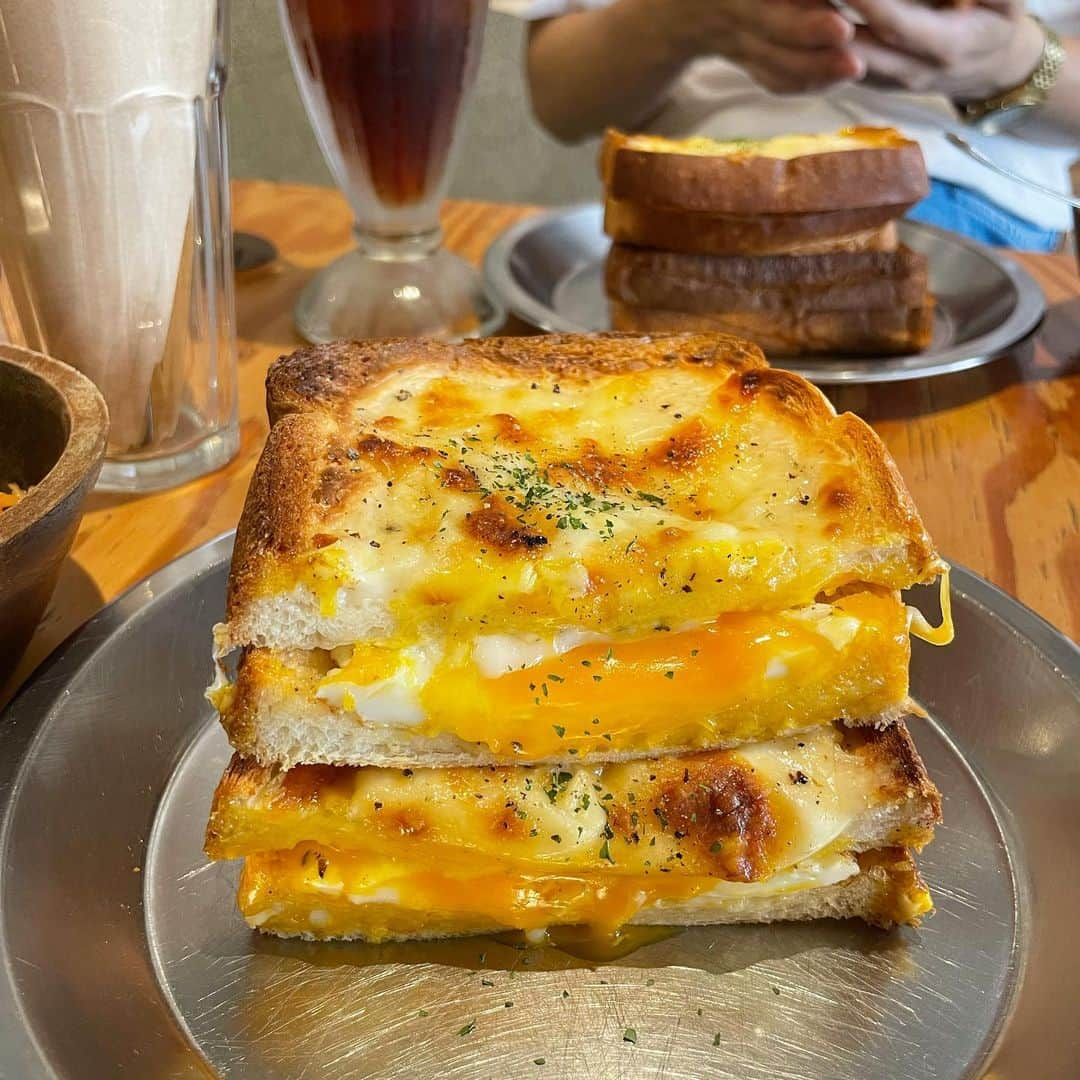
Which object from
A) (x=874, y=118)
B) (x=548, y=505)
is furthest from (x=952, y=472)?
(x=874, y=118)

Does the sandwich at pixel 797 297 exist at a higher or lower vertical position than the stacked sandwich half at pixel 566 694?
lower

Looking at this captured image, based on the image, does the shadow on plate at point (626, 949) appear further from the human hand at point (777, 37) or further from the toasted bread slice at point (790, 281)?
the human hand at point (777, 37)

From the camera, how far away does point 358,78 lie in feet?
7.39

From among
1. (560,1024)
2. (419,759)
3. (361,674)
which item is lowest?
(560,1024)

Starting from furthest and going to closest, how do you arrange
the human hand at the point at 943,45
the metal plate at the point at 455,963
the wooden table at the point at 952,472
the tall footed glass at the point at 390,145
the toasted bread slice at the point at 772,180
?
the human hand at the point at 943,45 < the toasted bread slice at the point at 772,180 < the tall footed glass at the point at 390,145 < the wooden table at the point at 952,472 < the metal plate at the point at 455,963

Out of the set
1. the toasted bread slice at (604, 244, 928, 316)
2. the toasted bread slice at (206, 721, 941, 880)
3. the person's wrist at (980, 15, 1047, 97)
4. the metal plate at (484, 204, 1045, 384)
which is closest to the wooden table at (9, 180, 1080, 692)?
the metal plate at (484, 204, 1045, 384)

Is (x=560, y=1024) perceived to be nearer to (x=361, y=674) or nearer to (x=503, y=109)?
(x=361, y=674)

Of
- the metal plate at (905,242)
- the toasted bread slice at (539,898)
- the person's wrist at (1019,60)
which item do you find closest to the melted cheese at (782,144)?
the metal plate at (905,242)

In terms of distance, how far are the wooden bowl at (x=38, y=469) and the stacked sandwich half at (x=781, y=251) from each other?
1383 mm

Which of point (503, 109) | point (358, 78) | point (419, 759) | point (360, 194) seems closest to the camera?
point (419, 759)

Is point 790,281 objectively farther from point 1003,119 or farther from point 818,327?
point 1003,119

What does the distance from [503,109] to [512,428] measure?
201 inches

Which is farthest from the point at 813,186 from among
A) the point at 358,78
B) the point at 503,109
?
the point at 503,109

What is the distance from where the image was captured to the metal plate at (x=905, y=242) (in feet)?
7.31
